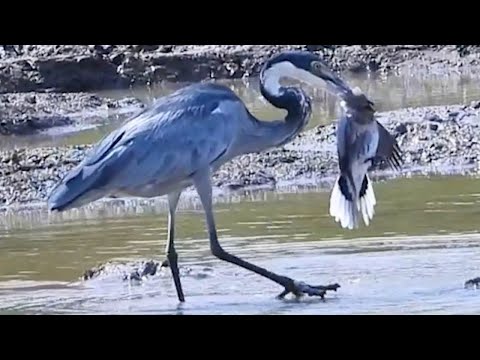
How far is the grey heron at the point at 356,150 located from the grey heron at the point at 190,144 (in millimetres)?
145

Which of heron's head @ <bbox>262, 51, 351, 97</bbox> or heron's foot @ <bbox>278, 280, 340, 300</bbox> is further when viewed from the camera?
heron's head @ <bbox>262, 51, 351, 97</bbox>

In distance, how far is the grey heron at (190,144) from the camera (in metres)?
5.12

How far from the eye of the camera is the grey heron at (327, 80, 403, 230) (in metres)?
5.41

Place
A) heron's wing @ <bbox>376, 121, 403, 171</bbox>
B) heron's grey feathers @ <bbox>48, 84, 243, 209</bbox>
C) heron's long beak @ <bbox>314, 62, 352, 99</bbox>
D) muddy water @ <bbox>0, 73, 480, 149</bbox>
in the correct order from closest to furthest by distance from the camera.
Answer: heron's grey feathers @ <bbox>48, 84, 243, 209</bbox> < heron's long beak @ <bbox>314, 62, 352, 99</bbox> < heron's wing @ <bbox>376, 121, 403, 171</bbox> < muddy water @ <bbox>0, 73, 480, 149</bbox>

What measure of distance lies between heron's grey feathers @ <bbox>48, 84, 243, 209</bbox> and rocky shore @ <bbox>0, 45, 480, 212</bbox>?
1623 mm

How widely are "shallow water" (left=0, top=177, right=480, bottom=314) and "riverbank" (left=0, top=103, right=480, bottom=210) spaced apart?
0.72 feet

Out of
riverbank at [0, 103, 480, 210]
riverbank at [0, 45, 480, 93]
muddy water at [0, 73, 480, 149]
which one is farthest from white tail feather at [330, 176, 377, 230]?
riverbank at [0, 45, 480, 93]

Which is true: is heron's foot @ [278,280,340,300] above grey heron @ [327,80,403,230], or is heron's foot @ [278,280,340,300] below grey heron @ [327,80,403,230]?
below

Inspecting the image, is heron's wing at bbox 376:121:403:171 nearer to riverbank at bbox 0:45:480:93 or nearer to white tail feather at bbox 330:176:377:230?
white tail feather at bbox 330:176:377:230

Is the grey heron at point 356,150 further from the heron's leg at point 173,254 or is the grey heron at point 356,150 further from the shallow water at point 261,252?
the heron's leg at point 173,254

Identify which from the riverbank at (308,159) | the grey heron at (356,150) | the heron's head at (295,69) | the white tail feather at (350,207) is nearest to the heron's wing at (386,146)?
the grey heron at (356,150)

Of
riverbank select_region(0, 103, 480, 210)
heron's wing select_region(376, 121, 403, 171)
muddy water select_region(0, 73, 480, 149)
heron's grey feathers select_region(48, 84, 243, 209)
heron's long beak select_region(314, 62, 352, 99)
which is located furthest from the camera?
muddy water select_region(0, 73, 480, 149)

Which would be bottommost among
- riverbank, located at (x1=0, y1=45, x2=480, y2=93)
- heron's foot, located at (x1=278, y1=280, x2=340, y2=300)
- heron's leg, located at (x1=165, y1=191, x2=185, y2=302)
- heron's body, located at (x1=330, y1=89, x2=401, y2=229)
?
heron's foot, located at (x1=278, y1=280, x2=340, y2=300)
